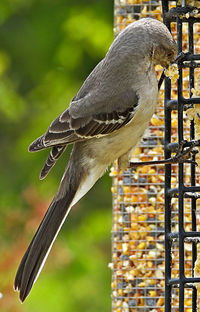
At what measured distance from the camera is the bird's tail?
5.75 m

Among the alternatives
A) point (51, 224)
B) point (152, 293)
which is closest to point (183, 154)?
point (51, 224)

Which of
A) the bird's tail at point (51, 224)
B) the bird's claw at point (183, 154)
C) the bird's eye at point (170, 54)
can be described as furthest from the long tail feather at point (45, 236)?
the bird's eye at point (170, 54)

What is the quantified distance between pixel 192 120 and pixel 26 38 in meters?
3.58

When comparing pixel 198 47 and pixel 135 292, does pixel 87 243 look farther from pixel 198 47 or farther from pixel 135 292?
pixel 198 47

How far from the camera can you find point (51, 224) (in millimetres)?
6008

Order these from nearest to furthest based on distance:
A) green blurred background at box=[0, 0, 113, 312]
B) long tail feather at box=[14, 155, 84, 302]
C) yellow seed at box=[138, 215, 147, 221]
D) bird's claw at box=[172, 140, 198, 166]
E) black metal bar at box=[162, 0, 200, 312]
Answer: black metal bar at box=[162, 0, 200, 312], bird's claw at box=[172, 140, 198, 166], long tail feather at box=[14, 155, 84, 302], yellow seed at box=[138, 215, 147, 221], green blurred background at box=[0, 0, 113, 312]

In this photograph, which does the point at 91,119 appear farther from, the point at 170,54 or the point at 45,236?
the point at 45,236

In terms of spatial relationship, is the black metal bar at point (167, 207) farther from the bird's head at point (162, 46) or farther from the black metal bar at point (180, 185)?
the bird's head at point (162, 46)

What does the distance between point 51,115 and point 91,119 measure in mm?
2968

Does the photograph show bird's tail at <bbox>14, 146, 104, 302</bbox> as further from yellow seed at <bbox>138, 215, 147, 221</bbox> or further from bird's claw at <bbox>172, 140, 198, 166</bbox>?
bird's claw at <bbox>172, 140, 198, 166</bbox>

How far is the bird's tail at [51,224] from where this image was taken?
5.75 m

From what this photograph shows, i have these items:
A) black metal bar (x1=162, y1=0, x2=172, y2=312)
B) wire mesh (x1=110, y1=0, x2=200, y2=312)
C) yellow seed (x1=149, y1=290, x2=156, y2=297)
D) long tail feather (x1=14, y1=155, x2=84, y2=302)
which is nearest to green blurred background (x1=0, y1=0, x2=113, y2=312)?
wire mesh (x1=110, y1=0, x2=200, y2=312)

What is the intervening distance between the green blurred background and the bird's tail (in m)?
2.04

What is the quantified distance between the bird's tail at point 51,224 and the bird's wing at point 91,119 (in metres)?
0.35
